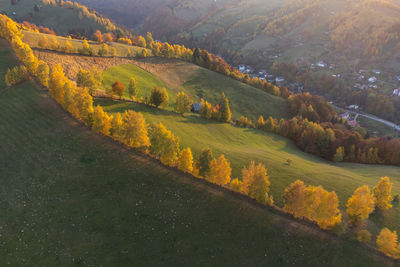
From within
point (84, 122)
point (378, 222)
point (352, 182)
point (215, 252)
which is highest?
point (84, 122)

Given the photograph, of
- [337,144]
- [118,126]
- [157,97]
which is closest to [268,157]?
[157,97]

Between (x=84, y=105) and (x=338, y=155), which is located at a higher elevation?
(x=84, y=105)

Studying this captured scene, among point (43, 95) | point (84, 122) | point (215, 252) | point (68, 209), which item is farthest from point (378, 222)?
point (43, 95)

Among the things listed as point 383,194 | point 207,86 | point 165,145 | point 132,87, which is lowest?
point 383,194

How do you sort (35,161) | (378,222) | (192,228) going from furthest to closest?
(378,222) < (35,161) < (192,228)

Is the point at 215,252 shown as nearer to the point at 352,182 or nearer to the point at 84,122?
the point at 84,122

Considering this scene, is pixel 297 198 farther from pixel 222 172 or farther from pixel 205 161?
pixel 205 161

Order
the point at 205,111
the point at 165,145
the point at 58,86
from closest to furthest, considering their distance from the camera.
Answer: the point at 165,145 < the point at 58,86 < the point at 205,111
